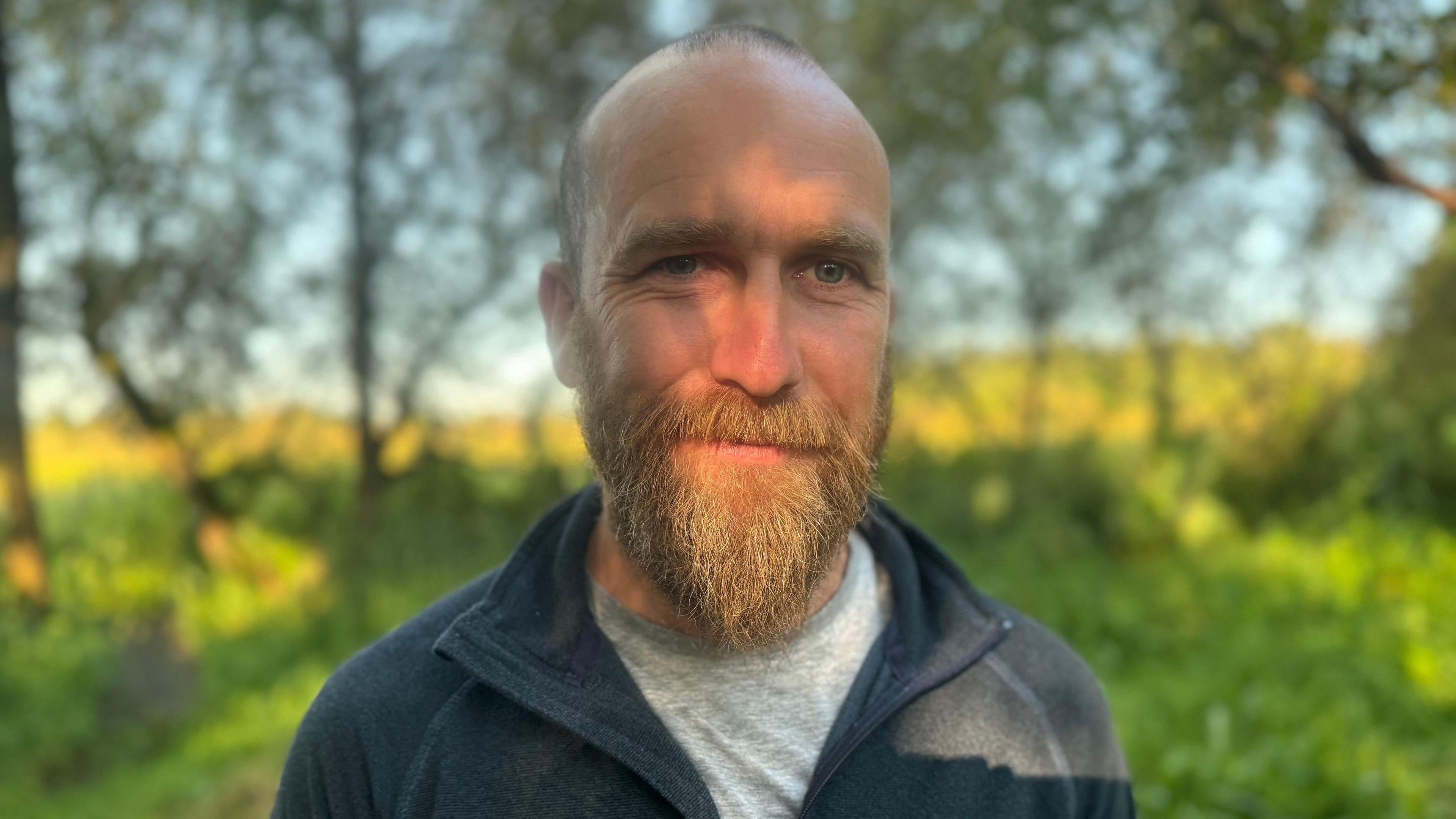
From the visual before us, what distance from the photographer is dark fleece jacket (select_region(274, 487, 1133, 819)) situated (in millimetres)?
1490

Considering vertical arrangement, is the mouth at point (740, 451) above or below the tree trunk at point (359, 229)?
below

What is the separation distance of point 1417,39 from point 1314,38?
0.93 feet

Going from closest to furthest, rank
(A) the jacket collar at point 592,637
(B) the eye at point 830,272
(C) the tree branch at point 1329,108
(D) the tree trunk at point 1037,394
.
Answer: (A) the jacket collar at point 592,637
(B) the eye at point 830,272
(C) the tree branch at point 1329,108
(D) the tree trunk at point 1037,394

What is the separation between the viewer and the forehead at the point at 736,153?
154cm

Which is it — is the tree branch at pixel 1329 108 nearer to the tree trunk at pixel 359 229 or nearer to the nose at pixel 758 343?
the nose at pixel 758 343

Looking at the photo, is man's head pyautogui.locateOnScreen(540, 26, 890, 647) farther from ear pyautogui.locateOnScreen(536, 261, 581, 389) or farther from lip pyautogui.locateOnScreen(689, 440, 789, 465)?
ear pyautogui.locateOnScreen(536, 261, 581, 389)

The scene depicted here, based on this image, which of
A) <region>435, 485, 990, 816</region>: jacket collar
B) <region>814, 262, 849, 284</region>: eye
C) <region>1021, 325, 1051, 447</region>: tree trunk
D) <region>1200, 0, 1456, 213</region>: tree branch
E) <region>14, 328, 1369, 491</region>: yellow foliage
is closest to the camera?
<region>435, 485, 990, 816</region>: jacket collar

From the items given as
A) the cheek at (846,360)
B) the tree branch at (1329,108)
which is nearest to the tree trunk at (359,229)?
the tree branch at (1329,108)

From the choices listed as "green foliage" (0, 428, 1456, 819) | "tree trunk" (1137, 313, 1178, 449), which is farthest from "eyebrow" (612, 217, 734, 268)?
"tree trunk" (1137, 313, 1178, 449)

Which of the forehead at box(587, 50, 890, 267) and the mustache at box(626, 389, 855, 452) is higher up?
the forehead at box(587, 50, 890, 267)

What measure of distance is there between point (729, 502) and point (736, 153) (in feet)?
1.72

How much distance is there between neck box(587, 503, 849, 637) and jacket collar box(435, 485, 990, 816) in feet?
0.11

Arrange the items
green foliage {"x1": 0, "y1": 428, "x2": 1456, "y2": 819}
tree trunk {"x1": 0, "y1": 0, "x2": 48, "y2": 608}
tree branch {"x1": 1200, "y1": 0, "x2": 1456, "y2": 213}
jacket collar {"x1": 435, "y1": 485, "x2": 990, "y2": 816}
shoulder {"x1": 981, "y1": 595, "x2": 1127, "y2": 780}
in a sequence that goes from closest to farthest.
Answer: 1. jacket collar {"x1": 435, "y1": 485, "x2": 990, "y2": 816}
2. shoulder {"x1": 981, "y1": 595, "x2": 1127, "y2": 780}
3. tree branch {"x1": 1200, "y1": 0, "x2": 1456, "y2": 213}
4. green foliage {"x1": 0, "y1": 428, "x2": 1456, "y2": 819}
5. tree trunk {"x1": 0, "y1": 0, "x2": 48, "y2": 608}

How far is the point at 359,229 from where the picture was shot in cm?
864
